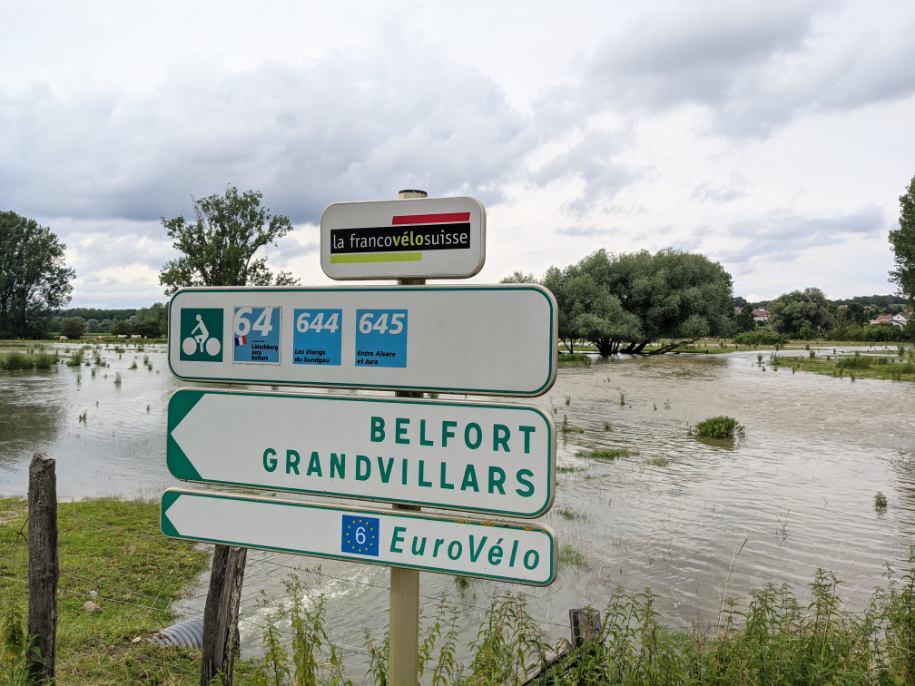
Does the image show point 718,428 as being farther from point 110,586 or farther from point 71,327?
point 71,327

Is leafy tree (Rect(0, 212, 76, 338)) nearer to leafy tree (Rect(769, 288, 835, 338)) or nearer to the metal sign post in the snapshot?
the metal sign post

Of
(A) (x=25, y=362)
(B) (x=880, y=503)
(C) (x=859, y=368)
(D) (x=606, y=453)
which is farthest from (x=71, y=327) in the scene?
(B) (x=880, y=503)

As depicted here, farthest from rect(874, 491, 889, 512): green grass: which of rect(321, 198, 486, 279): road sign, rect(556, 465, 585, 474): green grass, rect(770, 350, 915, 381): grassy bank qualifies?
rect(770, 350, 915, 381): grassy bank

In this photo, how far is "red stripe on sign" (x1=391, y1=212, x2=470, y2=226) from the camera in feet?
8.02

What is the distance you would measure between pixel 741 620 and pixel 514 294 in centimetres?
666

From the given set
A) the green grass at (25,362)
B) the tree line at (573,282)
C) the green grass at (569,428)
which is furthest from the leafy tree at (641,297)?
the green grass at (25,362)

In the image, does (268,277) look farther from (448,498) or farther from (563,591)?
(448,498)

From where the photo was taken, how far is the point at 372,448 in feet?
8.31

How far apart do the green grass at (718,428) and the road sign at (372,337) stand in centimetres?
1972

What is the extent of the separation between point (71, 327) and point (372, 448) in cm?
10920

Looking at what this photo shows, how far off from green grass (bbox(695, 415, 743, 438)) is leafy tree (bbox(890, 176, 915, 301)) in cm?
3845

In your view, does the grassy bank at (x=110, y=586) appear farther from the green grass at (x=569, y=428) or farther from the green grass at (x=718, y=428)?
the green grass at (x=718, y=428)

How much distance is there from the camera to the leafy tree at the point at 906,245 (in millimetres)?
48500

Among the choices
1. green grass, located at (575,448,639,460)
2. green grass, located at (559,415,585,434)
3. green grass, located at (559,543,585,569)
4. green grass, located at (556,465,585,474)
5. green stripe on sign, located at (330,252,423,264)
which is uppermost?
green stripe on sign, located at (330,252,423,264)
